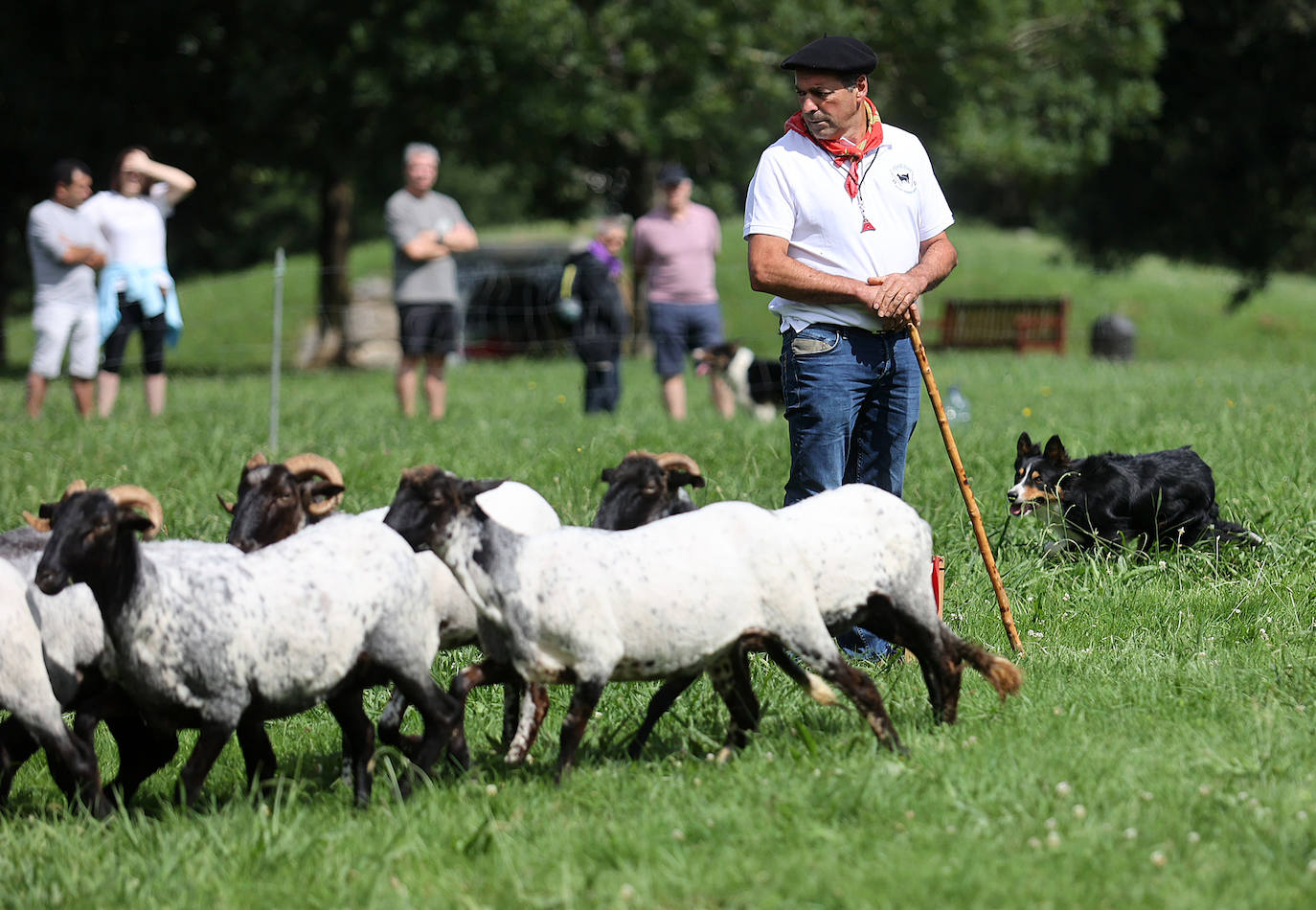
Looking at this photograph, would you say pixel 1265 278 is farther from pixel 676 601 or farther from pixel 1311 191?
pixel 676 601

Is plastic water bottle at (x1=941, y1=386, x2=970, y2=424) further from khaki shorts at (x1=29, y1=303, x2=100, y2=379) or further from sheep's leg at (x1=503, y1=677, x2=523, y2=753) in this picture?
khaki shorts at (x1=29, y1=303, x2=100, y2=379)

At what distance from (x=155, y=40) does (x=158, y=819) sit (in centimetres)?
2237

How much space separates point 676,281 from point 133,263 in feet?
14.8

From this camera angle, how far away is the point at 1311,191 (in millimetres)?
25594

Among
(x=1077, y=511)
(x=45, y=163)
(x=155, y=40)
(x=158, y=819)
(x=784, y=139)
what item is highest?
(x=155, y=40)

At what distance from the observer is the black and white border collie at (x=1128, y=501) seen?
6805mm

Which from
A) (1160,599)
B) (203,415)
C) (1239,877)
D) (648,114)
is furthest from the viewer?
(648,114)

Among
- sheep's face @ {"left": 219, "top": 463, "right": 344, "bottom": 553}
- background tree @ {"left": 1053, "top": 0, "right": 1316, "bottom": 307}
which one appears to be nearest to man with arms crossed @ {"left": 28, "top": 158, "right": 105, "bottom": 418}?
sheep's face @ {"left": 219, "top": 463, "right": 344, "bottom": 553}

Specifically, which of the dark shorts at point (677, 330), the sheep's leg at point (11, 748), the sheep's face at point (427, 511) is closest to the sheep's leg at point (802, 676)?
the sheep's face at point (427, 511)

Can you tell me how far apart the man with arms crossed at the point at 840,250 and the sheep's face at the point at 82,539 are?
7.53ft

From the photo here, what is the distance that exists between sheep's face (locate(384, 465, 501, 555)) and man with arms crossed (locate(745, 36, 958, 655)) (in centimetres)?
142

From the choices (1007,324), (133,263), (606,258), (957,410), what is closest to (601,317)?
(606,258)

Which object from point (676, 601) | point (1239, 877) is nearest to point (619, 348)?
point (676, 601)

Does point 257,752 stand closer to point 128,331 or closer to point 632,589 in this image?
point 632,589
